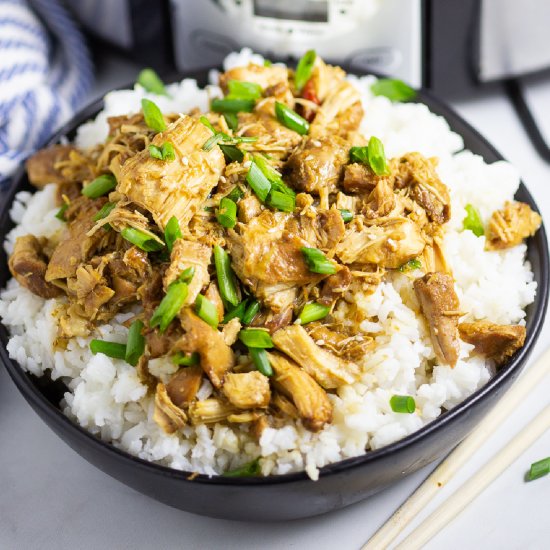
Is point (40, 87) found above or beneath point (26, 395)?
above

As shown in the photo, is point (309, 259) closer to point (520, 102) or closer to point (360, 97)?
point (360, 97)

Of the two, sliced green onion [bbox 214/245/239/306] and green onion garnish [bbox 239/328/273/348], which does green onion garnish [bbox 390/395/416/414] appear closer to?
green onion garnish [bbox 239/328/273/348]

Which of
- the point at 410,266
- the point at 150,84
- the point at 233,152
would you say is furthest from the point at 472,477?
the point at 150,84

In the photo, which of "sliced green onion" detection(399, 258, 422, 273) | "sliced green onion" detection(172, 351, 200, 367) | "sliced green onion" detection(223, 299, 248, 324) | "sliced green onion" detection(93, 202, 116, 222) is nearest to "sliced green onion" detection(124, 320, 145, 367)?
"sliced green onion" detection(172, 351, 200, 367)

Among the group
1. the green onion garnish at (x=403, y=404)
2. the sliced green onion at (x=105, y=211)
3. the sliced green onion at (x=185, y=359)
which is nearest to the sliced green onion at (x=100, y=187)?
the sliced green onion at (x=105, y=211)

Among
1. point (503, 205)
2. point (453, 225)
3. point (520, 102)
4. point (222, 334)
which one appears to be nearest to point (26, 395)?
point (222, 334)

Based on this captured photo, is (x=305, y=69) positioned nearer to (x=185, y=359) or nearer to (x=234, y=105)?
(x=234, y=105)

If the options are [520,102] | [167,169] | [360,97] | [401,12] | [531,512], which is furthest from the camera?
[520,102]
